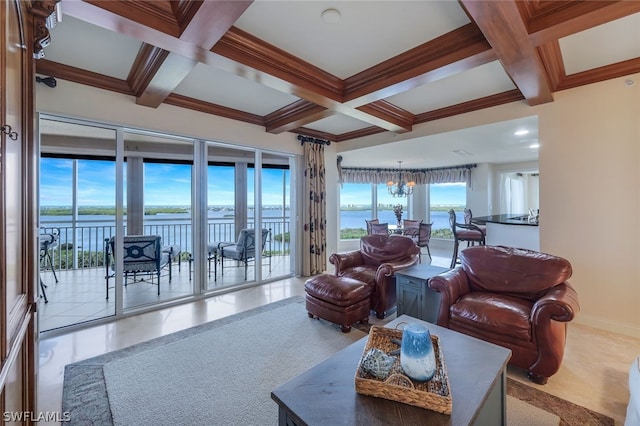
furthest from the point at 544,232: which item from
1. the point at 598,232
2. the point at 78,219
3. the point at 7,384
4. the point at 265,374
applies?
the point at 78,219

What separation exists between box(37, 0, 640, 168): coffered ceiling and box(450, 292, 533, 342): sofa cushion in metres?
2.02

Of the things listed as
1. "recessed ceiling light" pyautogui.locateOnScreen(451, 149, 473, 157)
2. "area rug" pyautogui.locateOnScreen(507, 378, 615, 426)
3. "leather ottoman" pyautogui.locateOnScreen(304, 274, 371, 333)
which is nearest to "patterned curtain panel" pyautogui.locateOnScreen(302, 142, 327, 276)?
"leather ottoman" pyautogui.locateOnScreen(304, 274, 371, 333)

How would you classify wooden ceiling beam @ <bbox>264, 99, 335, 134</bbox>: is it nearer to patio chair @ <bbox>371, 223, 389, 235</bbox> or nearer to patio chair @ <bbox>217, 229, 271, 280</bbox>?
patio chair @ <bbox>217, 229, 271, 280</bbox>

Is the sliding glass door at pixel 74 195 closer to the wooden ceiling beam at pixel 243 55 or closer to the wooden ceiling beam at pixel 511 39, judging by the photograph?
the wooden ceiling beam at pixel 243 55

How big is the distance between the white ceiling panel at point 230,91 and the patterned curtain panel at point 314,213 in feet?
4.60

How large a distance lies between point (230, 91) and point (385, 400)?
3.45m

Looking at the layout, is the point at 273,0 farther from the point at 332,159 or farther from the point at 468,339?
the point at 332,159

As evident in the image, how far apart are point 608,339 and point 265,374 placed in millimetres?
3312

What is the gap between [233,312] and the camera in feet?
11.2

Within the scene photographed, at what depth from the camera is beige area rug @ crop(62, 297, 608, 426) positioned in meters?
1.72

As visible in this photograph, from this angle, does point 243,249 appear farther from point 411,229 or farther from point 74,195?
point 411,229

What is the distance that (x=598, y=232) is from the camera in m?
2.92

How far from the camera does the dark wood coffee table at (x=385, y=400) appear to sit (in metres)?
1.10

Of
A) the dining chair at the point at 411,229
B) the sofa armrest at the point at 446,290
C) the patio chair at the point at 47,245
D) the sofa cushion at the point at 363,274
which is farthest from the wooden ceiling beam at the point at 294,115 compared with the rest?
the dining chair at the point at 411,229
